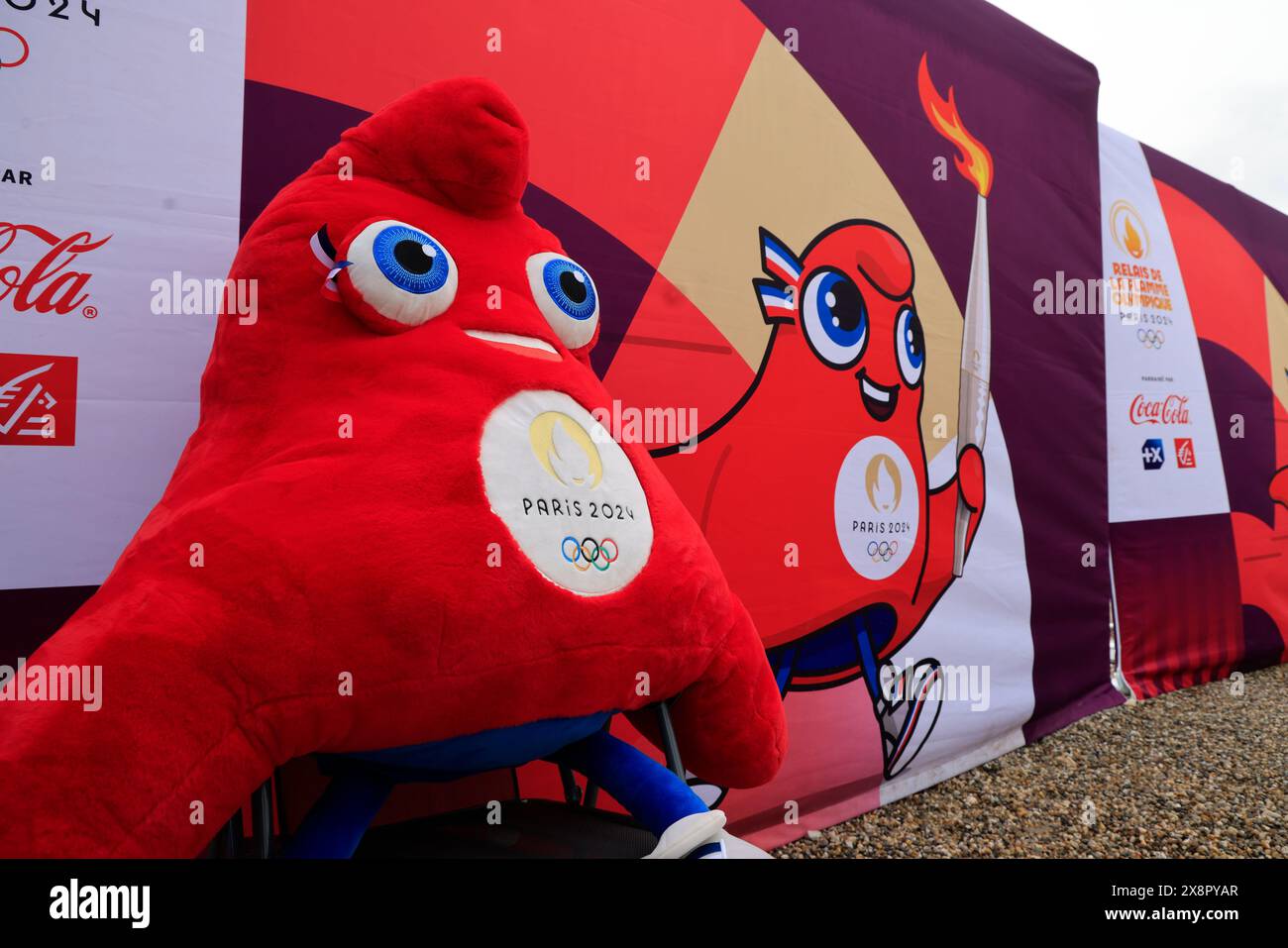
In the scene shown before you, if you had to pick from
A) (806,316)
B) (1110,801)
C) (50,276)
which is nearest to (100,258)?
(50,276)

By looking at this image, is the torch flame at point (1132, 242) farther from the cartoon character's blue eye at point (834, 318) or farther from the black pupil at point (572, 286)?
the black pupil at point (572, 286)

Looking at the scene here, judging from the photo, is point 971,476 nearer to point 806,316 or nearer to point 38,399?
point 806,316

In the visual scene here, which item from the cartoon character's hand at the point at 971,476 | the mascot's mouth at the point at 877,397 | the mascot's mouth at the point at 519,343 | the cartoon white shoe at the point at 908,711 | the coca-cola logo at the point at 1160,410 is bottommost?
the cartoon white shoe at the point at 908,711

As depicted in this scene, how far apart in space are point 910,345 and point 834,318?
1.28ft

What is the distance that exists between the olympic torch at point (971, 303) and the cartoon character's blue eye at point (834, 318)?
593mm

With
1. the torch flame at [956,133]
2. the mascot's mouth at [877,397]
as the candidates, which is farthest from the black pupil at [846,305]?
the torch flame at [956,133]

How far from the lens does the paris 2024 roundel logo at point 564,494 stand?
0.94 m

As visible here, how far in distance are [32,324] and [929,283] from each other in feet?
8.05

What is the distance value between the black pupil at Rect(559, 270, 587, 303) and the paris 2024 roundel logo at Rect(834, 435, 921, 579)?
55.9 inches

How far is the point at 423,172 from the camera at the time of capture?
45.1 inches

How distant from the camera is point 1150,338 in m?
3.89

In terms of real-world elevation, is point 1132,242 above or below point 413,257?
above
